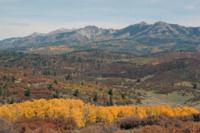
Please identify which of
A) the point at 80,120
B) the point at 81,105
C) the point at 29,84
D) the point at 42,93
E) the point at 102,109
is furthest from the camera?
the point at 29,84

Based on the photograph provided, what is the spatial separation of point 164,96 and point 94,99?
47.6 metres

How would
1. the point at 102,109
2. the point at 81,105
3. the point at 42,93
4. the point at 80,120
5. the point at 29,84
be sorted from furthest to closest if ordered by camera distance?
the point at 29,84, the point at 42,93, the point at 81,105, the point at 102,109, the point at 80,120

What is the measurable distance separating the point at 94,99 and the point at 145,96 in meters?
35.4

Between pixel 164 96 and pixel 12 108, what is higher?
pixel 12 108

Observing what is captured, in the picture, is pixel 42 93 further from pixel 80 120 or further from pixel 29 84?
pixel 80 120

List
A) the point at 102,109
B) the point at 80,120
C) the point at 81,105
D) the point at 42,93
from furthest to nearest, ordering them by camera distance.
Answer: the point at 42,93
the point at 81,105
the point at 102,109
the point at 80,120

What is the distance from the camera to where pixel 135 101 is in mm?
169625

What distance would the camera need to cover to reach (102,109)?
114 meters

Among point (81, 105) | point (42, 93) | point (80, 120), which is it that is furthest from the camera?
point (42, 93)

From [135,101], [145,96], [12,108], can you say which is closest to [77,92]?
[135,101]

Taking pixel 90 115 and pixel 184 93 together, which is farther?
pixel 184 93

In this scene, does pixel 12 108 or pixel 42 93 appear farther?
pixel 42 93

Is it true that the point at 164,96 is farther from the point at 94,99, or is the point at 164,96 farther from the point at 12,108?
the point at 12,108

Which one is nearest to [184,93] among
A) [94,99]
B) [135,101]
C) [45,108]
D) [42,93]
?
[135,101]
